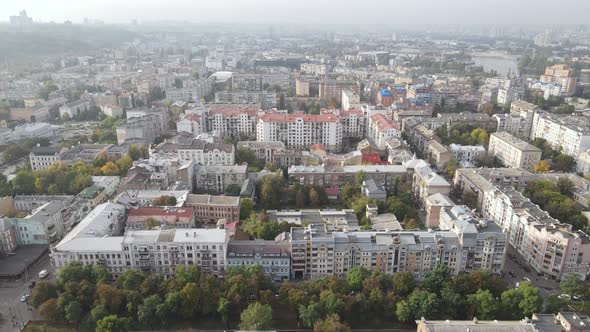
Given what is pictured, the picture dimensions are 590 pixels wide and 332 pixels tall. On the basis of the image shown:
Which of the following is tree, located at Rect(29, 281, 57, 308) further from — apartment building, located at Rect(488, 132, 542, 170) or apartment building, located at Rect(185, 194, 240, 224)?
apartment building, located at Rect(488, 132, 542, 170)

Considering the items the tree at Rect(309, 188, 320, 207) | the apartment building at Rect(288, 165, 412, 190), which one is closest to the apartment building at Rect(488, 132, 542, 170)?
the apartment building at Rect(288, 165, 412, 190)

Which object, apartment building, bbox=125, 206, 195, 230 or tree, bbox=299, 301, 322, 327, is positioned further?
apartment building, bbox=125, 206, 195, 230

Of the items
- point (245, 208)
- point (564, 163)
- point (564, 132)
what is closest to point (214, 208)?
point (245, 208)

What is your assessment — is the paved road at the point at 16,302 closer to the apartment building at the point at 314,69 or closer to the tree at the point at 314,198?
the tree at the point at 314,198

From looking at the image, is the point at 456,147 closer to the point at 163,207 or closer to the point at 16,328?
the point at 163,207

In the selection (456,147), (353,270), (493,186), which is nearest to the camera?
(353,270)

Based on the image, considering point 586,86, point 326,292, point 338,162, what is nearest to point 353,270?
point 326,292
